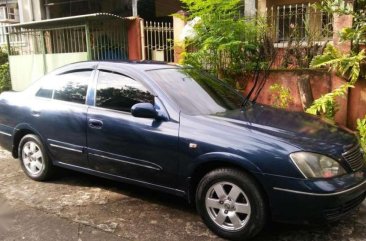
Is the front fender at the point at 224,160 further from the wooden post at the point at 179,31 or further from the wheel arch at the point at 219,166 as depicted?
the wooden post at the point at 179,31

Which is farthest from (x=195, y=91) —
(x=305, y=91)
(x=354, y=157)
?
(x=305, y=91)

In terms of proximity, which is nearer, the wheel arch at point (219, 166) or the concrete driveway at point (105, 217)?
the wheel arch at point (219, 166)

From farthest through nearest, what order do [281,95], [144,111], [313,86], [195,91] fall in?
[281,95] < [313,86] < [195,91] < [144,111]

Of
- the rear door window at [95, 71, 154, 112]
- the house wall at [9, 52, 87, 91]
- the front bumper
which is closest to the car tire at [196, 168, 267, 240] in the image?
the front bumper

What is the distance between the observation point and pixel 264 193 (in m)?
3.46

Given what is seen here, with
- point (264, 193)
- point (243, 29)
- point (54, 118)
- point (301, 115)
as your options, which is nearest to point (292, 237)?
point (264, 193)

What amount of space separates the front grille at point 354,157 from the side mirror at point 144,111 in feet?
5.84

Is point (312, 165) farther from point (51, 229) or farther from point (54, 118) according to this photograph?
point (54, 118)

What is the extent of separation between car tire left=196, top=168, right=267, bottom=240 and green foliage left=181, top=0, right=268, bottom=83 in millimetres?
4301

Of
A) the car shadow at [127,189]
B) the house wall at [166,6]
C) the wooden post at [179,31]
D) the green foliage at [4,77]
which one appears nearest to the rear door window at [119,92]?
the car shadow at [127,189]

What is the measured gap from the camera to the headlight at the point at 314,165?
10.8 feet

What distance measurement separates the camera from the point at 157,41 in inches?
439

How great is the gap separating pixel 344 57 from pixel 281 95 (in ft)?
4.30

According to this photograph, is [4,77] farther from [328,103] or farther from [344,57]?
[344,57]
